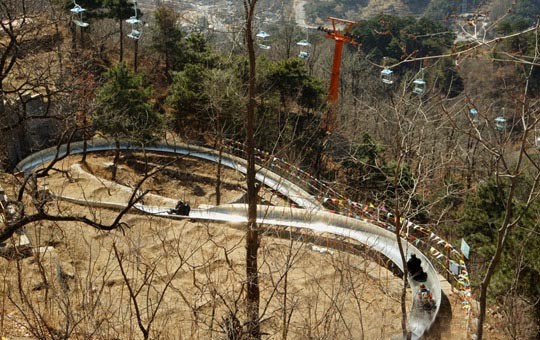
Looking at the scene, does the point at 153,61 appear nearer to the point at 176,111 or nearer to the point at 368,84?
the point at 176,111

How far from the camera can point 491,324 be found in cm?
1128

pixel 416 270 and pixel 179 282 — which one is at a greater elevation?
pixel 416 270

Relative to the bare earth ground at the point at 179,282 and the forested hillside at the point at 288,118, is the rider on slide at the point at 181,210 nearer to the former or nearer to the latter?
the bare earth ground at the point at 179,282

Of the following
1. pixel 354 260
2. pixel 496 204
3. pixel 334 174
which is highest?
pixel 496 204

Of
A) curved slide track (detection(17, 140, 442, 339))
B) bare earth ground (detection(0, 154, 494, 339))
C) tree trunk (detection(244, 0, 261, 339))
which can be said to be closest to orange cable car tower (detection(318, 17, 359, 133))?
curved slide track (detection(17, 140, 442, 339))

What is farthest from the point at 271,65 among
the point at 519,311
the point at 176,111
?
the point at 519,311

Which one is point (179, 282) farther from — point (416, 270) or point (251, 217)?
point (416, 270)

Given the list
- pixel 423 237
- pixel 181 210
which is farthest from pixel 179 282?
pixel 423 237

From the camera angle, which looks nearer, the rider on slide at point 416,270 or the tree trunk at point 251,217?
the tree trunk at point 251,217

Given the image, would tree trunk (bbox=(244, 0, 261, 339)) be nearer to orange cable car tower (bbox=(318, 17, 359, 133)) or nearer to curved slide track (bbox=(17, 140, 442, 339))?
curved slide track (bbox=(17, 140, 442, 339))

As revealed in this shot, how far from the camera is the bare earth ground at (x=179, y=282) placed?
27.5 ft

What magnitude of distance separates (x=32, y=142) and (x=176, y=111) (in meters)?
4.86

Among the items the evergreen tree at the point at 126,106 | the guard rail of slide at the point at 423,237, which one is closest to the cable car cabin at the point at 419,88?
the guard rail of slide at the point at 423,237

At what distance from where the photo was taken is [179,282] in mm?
11711
